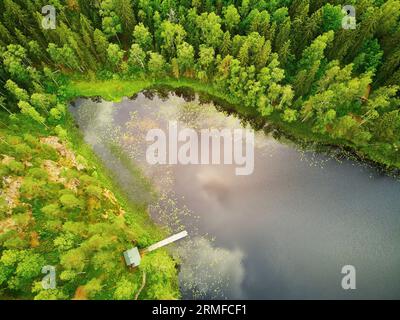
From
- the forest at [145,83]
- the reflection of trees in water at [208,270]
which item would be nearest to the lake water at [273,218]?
the reflection of trees in water at [208,270]

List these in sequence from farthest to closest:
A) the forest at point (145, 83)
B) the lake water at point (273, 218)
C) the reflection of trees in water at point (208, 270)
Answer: the lake water at point (273, 218)
the reflection of trees in water at point (208, 270)
the forest at point (145, 83)

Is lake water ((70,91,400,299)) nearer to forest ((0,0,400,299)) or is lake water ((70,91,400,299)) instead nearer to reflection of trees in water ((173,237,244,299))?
reflection of trees in water ((173,237,244,299))

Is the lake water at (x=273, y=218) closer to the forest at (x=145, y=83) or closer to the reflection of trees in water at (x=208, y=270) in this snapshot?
the reflection of trees in water at (x=208, y=270)

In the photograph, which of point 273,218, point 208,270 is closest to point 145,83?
point 273,218

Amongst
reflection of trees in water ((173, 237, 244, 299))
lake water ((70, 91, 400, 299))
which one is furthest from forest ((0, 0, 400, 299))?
lake water ((70, 91, 400, 299))

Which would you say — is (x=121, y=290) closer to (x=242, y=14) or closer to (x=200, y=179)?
(x=200, y=179)

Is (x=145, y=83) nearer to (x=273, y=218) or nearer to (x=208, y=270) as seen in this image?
(x=273, y=218)

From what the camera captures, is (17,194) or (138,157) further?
(138,157)
